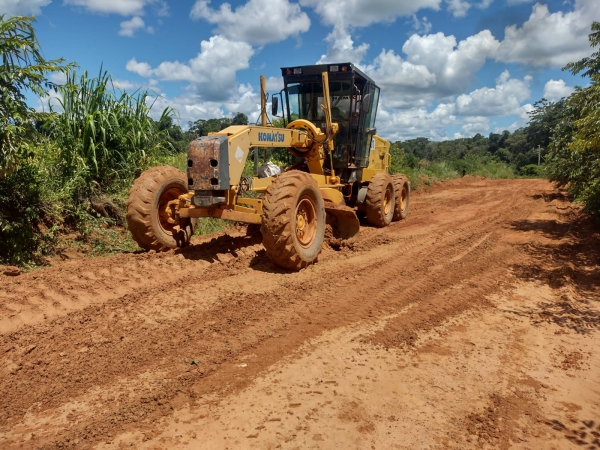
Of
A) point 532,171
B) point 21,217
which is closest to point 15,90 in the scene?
point 21,217

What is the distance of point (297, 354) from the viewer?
3881 millimetres

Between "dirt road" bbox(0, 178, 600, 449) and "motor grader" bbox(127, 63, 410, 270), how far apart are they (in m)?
0.47

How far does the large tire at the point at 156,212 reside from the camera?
6.24m

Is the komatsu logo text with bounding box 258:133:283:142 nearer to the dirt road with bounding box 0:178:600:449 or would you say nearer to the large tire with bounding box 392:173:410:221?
the dirt road with bounding box 0:178:600:449

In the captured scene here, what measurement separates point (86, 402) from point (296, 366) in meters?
1.53

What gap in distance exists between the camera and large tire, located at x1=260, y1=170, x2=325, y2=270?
5.68 metres

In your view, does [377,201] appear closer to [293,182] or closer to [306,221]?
[306,221]

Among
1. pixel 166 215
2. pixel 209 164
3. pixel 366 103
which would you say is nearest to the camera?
pixel 209 164

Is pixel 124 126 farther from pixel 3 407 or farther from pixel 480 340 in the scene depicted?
pixel 480 340

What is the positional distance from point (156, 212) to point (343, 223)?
Answer: 323 cm

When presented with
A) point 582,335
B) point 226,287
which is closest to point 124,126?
point 226,287

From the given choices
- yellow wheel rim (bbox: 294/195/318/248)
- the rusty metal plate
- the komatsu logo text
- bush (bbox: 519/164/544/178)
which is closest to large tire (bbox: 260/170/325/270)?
yellow wheel rim (bbox: 294/195/318/248)

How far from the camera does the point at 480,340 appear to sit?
432 cm

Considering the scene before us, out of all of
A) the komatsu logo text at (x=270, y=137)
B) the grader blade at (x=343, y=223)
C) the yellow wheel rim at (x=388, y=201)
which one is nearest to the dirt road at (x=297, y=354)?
the grader blade at (x=343, y=223)
